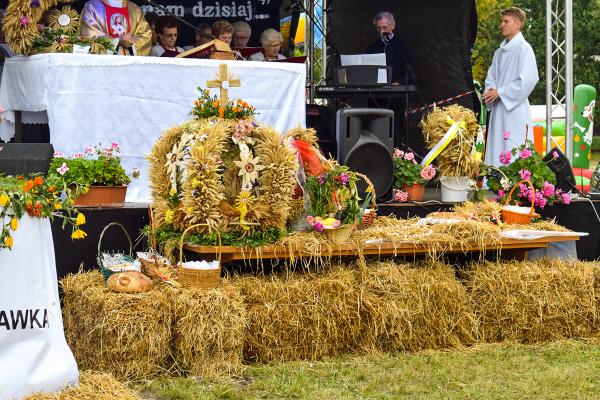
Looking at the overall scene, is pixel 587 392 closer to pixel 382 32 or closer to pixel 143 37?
pixel 143 37

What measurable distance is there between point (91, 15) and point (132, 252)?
2511 mm

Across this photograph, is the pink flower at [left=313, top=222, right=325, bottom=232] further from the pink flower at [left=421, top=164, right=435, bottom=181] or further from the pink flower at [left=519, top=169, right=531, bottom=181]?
the pink flower at [left=519, top=169, right=531, bottom=181]

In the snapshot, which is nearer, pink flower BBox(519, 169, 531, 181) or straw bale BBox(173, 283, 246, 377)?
straw bale BBox(173, 283, 246, 377)

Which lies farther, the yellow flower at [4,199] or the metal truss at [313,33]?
the metal truss at [313,33]

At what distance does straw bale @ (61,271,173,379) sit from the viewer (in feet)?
18.1

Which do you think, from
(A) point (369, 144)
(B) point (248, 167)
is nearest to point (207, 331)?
(B) point (248, 167)

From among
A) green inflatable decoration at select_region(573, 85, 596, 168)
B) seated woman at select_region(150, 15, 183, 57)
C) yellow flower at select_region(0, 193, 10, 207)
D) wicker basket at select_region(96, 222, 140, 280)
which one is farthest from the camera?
green inflatable decoration at select_region(573, 85, 596, 168)

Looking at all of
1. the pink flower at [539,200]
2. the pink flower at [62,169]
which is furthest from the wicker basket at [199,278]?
the pink flower at [539,200]

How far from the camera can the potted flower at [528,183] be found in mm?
7613

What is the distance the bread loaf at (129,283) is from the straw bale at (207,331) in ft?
0.61

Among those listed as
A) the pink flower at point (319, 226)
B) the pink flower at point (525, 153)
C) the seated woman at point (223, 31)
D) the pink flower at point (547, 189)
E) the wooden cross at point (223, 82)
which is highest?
the seated woman at point (223, 31)

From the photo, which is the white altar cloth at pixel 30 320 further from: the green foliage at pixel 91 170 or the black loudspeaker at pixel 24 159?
the green foliage at pixel 91 170

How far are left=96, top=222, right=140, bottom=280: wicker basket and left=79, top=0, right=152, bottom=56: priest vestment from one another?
238 cm

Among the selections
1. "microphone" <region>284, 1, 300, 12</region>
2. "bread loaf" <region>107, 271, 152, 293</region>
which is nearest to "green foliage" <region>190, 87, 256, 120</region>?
"bread loaf" <region>107, 271, 152, 293</region>
